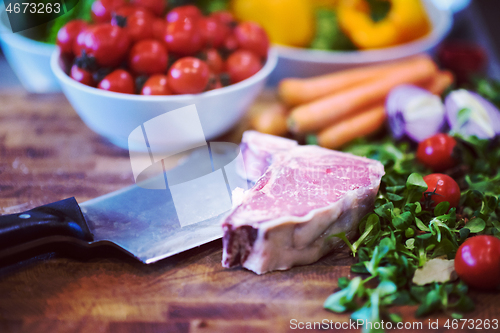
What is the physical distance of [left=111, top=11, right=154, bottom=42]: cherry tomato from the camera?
1.28 m

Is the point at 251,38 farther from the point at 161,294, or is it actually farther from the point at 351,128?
the point at 161,294

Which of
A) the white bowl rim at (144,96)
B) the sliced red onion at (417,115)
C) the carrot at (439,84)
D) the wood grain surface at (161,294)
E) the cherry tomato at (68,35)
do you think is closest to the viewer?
the wood grain surface at (161,294)

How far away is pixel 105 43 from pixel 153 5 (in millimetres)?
282

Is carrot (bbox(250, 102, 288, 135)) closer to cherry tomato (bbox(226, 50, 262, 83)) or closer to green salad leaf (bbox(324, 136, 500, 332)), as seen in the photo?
cherry tomato (bbox(226, 50, 262, 83))

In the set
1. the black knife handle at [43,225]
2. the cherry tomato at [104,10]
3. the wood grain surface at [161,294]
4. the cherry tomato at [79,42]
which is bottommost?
the wood grain surface at [161,294]

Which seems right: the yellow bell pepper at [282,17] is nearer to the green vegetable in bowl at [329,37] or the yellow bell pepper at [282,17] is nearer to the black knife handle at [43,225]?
the green vegetable in bowl at [329,37]

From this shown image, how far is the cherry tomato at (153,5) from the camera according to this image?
1.38 metres

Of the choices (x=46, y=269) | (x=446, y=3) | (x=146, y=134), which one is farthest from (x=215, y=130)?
(x=446, y=3)

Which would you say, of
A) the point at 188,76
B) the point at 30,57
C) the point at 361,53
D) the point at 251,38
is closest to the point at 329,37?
the point at 361,53

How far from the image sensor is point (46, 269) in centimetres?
92

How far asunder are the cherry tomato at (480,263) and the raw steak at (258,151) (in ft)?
1.74

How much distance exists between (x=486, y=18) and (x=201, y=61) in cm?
206

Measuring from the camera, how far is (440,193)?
3.50 feet

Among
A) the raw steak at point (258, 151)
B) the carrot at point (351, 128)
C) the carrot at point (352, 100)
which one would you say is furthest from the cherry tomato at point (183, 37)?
the carrot at point (351, 128)
